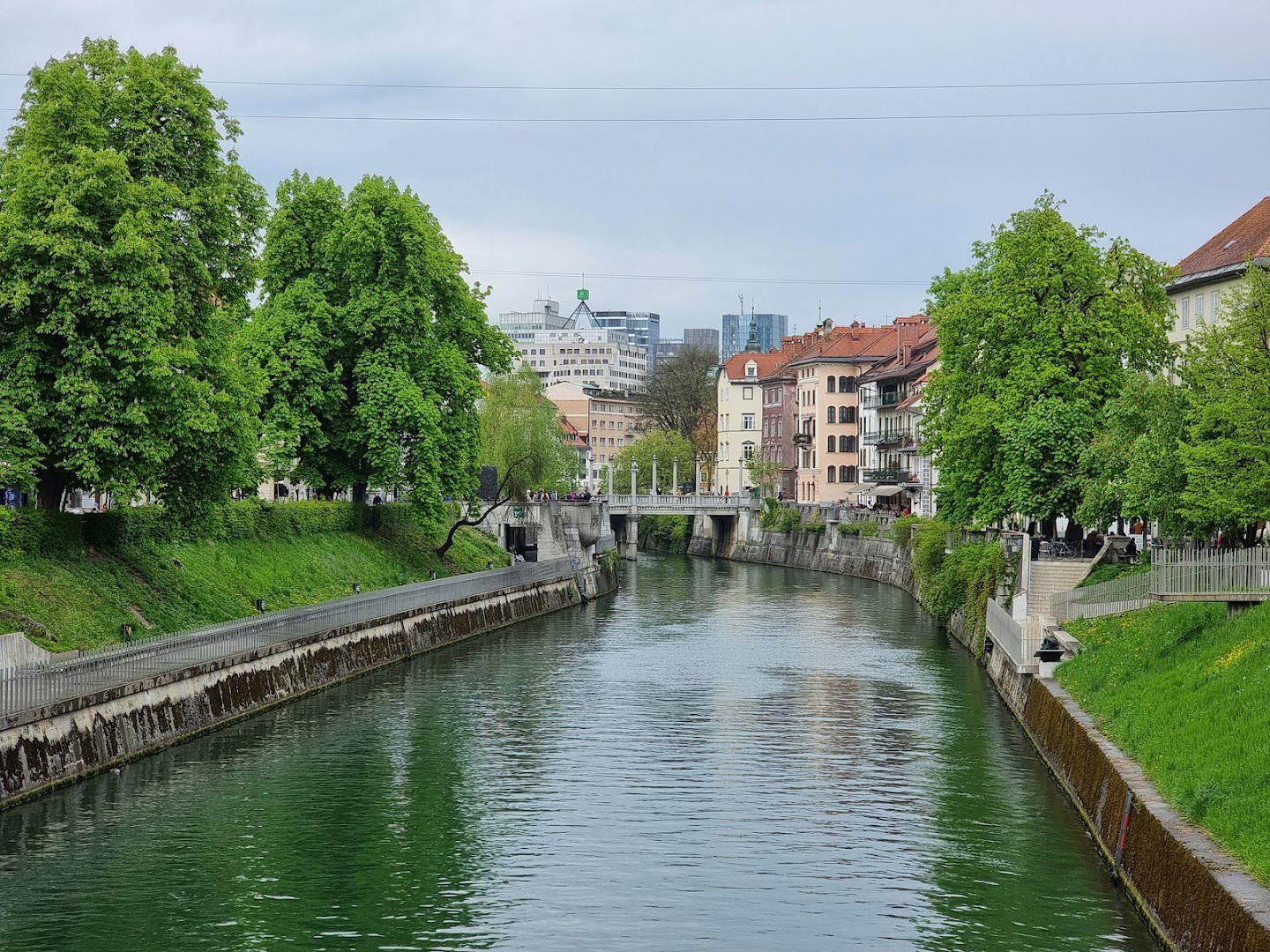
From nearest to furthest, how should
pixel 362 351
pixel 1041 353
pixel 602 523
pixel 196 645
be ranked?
pixel 196 645
pixel 1041 353
pixel 362 351
pixel 602 523

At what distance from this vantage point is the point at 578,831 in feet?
94.8

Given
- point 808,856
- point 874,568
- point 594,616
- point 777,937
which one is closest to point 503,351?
point 594,616

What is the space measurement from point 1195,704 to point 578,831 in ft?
34.5

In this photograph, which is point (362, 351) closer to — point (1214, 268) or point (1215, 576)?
point (1214, 268)

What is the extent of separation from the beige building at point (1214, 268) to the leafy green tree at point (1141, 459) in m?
13.4

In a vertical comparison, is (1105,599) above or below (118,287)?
below

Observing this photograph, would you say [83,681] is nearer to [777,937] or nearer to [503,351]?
[777,937]

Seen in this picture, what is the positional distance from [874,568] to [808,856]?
241 feet

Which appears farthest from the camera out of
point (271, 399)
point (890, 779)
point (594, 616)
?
point (594, 616)

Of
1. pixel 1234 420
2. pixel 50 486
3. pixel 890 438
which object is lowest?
pixel 50 486

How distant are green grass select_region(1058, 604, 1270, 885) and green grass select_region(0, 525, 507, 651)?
22656mm

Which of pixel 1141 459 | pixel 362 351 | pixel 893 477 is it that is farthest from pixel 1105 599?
pixel 893 477

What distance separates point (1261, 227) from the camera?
65500mm

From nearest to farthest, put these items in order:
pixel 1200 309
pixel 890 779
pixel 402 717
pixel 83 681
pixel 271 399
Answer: pixel 83 681
pixel 890 779
pixel 402 717
pixel 271 399
pixel 1200 309
